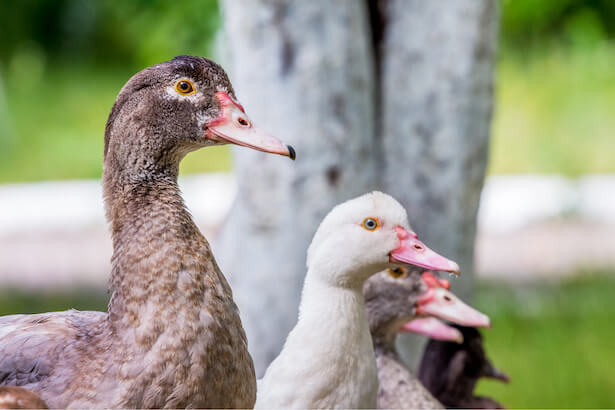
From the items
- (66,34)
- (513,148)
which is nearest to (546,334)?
(513,148)

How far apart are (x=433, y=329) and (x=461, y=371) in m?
0.28

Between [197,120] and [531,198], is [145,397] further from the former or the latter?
[531,198]

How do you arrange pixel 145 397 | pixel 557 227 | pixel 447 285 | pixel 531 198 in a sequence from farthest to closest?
pixel 531 198, pixel 557 227, pixel 447 285, pixel 145 397

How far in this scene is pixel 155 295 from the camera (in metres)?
1.54

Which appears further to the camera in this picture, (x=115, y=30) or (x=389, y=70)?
(x=115, y=30)

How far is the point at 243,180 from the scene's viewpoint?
2629mm

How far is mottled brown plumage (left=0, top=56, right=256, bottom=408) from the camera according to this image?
4.93ft

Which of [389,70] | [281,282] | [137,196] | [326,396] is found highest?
[389,70]

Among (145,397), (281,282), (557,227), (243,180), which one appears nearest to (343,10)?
(243,180)

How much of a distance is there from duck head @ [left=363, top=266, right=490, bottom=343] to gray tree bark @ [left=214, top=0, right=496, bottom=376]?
A: 0.29 meters

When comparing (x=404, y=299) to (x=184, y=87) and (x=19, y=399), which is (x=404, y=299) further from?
(x=19, y=399)

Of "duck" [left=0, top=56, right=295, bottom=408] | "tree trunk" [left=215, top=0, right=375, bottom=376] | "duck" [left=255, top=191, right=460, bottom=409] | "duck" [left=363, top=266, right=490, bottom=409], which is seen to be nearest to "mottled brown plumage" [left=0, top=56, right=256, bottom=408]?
"duck" [left=0, top=56, right=295, bottom=408]

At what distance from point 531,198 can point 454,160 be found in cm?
390

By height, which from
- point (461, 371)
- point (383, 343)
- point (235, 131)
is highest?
point (235, 131)
